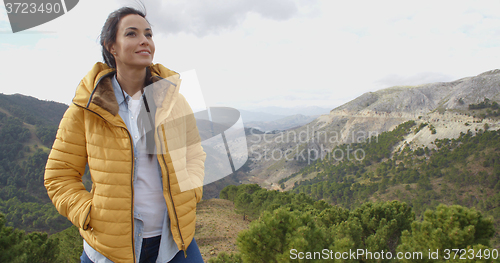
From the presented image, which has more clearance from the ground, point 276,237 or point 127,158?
point 127,158

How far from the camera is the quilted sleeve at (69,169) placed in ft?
4.71

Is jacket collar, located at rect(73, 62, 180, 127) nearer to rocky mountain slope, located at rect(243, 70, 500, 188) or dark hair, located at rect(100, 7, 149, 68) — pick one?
dark hair, located at rect(100, 7, 149, 68)

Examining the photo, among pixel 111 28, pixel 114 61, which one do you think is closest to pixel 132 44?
pixel 111 28

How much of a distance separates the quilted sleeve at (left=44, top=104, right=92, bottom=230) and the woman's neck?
12.6 inches

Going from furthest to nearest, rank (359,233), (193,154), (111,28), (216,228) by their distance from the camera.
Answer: (216,228)
(359,233)
(193,154)
(111,28)

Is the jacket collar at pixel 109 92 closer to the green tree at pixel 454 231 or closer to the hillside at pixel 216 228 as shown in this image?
the green tree at pixel 454 231

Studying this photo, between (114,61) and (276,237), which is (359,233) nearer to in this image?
(276,237)

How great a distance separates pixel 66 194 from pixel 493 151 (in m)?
83.4

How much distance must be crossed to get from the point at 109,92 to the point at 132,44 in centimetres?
33

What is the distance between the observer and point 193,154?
1.89 m

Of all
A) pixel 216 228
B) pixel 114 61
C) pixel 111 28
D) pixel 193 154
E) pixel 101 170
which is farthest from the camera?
pixel 216 228

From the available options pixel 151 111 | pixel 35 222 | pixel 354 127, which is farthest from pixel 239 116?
pixel 354 127

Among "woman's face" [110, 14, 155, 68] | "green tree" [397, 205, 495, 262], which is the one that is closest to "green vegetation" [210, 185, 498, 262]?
"green tree" [397, 205, 495, 262]

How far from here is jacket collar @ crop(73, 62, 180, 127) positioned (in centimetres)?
145
